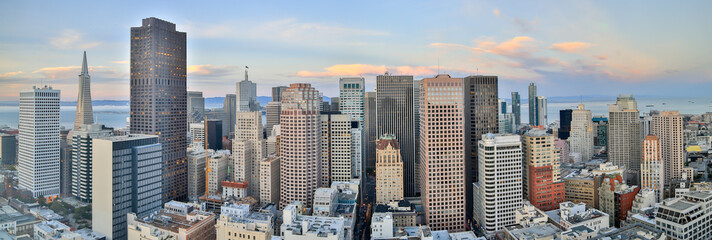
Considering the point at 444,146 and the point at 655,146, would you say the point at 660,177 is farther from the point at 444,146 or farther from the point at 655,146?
the point at 444,146

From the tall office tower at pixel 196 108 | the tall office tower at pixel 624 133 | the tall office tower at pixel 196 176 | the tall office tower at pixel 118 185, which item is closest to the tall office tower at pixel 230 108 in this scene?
the tall office tower at pixel 196 108

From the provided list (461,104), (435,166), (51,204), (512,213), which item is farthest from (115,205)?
(512,213)

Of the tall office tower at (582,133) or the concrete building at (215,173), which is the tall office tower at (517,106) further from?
the concrete building at (215,173)

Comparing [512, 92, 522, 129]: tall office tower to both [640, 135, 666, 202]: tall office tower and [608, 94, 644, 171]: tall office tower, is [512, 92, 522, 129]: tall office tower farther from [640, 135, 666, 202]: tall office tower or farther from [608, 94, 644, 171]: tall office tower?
[640, 135, 666, 202]: tall office tower

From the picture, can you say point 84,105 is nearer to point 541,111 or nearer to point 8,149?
point 8,149

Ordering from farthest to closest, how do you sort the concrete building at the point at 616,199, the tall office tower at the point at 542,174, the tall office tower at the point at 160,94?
1. the tall office tower at the point at 160,94
2. the tall office tower at the point at 542,174
3. the concrete building at the point at 616,199

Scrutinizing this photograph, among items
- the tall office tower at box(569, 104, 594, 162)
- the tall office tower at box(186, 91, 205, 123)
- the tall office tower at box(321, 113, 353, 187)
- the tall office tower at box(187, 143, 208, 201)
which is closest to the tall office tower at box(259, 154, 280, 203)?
the tall office tower at box(321, 113, 353, 187)
